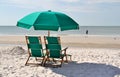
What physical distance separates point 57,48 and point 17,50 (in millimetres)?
3742

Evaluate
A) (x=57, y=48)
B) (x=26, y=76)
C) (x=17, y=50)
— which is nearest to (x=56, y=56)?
(x=57, y=48)

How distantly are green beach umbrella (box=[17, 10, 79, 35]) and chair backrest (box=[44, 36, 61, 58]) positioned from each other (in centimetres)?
36

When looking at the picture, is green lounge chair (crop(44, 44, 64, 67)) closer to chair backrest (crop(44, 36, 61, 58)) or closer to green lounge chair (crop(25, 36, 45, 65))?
chair backrest (crop(44, 36, 61, 58))

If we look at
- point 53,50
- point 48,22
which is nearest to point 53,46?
point 53,50

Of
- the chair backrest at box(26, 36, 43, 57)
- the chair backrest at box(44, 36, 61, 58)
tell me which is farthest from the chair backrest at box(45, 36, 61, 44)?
the chair backrest at box(26, 36, 43, 57)

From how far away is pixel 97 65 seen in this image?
10125 mm

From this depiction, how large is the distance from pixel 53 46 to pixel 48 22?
2.43 ft

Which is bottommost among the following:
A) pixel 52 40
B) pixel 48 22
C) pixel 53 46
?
pixel 53 46

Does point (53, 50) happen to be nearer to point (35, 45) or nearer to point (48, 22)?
point (35, 45)

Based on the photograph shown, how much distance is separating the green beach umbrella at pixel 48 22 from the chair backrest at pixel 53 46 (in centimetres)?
36

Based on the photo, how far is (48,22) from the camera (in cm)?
969

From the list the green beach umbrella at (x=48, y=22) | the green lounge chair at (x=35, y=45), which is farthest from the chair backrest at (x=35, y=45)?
the green beach umbrella at (x=48, y=22)

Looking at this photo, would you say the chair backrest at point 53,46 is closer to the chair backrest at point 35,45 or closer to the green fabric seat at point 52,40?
the green fabric seat at point 52,40

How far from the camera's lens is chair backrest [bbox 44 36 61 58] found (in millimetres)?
9633
